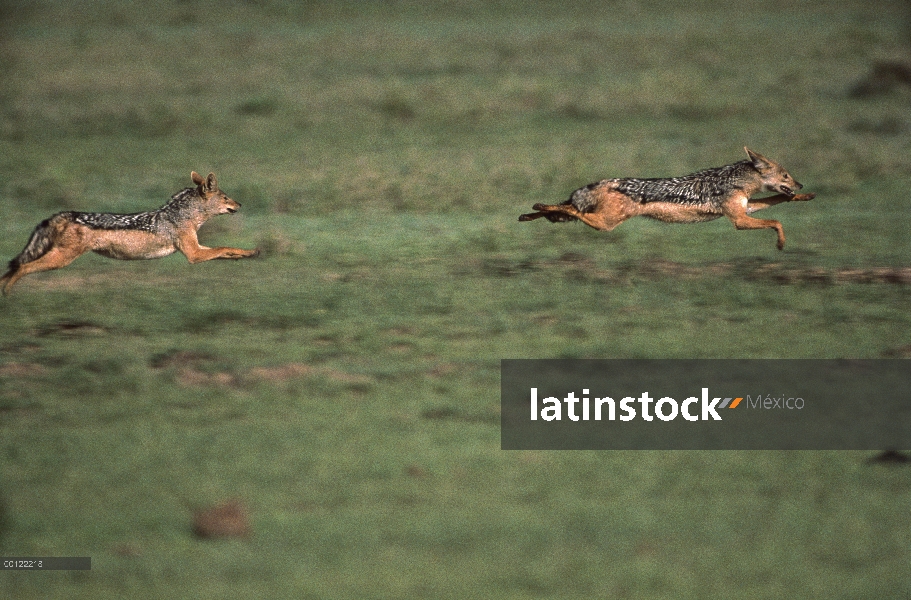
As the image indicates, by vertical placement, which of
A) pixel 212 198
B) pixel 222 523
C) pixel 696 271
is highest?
pixel 212 198

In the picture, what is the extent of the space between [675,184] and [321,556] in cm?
593

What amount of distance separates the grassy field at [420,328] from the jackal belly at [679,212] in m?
0.60

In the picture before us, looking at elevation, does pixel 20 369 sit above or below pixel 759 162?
below

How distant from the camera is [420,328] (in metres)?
10.8

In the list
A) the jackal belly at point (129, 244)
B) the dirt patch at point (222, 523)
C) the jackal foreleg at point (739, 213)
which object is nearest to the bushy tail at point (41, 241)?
the jackal belly at point (129, 244)

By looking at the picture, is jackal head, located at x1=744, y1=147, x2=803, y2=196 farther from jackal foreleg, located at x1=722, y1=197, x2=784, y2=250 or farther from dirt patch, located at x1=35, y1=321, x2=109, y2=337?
dirt patch, located at x1=35, y1=321, x2=109, y2=337

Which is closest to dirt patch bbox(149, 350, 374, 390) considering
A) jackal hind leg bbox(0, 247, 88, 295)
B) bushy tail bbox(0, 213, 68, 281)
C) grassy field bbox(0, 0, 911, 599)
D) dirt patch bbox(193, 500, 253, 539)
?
grassy field bbox(0, 0, 911, 599)

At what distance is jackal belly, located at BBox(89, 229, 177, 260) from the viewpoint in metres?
10.7

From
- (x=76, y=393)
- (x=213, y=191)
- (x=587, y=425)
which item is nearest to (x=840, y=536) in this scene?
(x=587, y=425)

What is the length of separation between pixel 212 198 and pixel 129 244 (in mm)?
827

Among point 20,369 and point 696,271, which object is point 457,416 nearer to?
point 20,369

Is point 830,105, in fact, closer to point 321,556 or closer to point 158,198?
point 158,198

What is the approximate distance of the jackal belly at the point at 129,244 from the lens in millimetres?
10711

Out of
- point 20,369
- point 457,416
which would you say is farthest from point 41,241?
point 457,416
